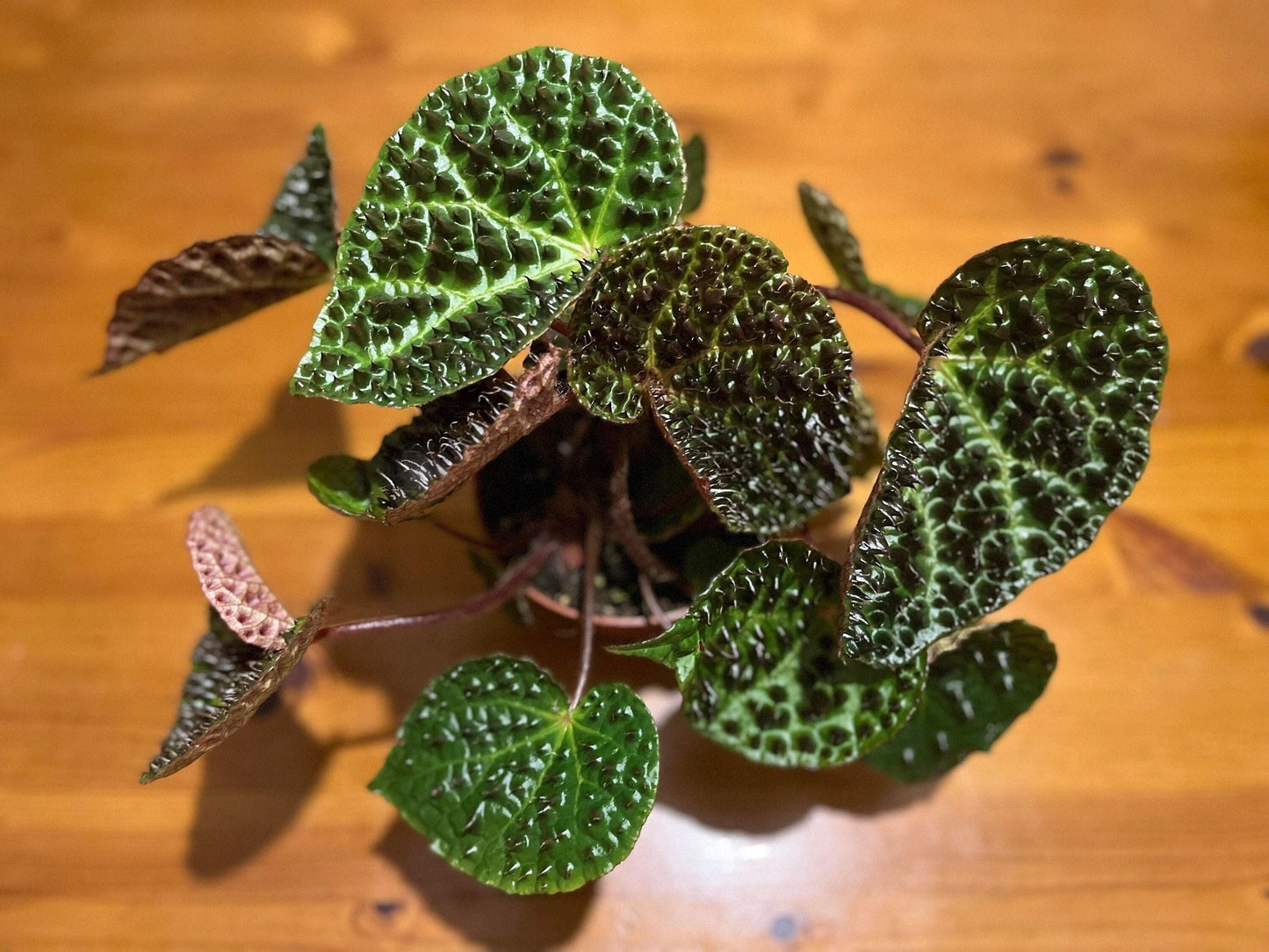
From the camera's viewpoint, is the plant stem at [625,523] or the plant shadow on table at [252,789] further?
the plant shadow on table at [252,789]

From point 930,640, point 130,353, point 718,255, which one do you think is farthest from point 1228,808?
point 130,353

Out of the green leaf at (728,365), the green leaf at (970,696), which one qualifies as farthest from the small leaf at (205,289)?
the green leaf at (970,696)

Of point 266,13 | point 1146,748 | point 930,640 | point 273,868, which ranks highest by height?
point 266,13

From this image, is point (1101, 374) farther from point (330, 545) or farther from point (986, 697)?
point (330, 545)

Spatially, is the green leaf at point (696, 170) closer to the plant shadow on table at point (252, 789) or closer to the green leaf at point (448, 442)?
the green leaf at point (448, 442)

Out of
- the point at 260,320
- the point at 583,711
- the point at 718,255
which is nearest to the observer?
the point at 718,255

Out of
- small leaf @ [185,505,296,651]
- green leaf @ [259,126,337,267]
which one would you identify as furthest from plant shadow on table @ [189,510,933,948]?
green leaf @ [259,126,337,267]
